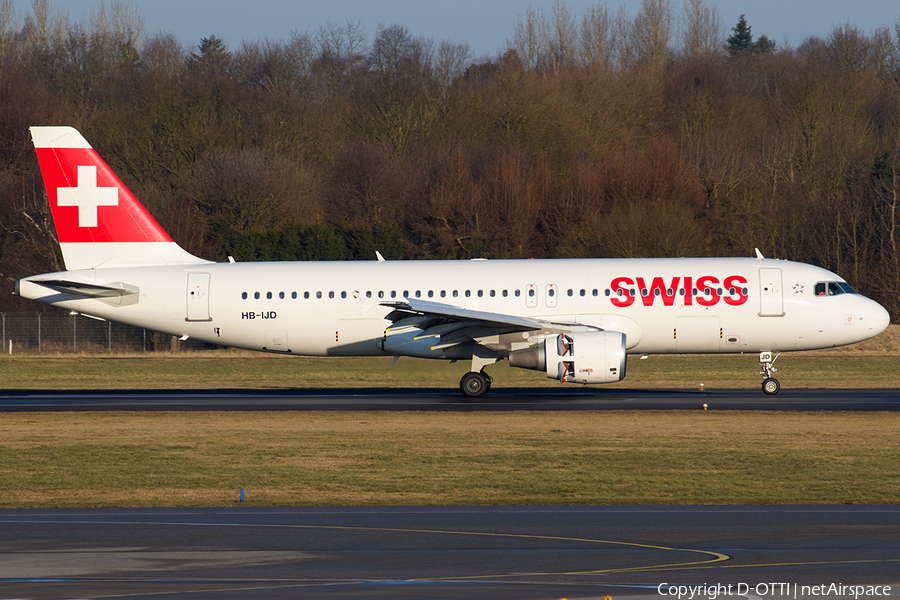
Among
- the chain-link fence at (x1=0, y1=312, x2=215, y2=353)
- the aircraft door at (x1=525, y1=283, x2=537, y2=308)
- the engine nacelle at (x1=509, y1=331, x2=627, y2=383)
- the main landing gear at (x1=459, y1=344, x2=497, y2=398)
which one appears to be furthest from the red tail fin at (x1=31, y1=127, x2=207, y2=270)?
the chain-link fence at (x1=0, y1=312, x2=215, y2=353)

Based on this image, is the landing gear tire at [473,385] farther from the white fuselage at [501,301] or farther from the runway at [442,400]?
the white fuselage at [501,301]

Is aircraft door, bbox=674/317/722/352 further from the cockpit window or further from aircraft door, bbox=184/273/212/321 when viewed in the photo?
aircraft door, bbox=184/273/212/321

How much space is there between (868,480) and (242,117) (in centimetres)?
6437

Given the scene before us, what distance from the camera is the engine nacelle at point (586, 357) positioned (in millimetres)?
25500

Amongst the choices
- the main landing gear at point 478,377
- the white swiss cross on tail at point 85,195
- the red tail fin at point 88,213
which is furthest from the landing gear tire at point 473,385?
the white swiss cross on tail at point 85,195

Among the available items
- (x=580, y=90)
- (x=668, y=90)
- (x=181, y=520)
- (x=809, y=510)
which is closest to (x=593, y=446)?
(x=809, y=510)

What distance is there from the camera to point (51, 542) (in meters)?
10.8

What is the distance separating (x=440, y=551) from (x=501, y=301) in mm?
17817

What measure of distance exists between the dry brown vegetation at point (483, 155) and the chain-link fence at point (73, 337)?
17.8 ft

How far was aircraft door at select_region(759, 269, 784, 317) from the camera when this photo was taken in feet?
90.4

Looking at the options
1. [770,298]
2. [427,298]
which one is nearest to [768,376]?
[770,298]

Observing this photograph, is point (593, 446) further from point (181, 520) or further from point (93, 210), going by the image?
point (93, 210)

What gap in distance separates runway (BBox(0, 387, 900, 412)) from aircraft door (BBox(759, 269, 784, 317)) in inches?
88.7

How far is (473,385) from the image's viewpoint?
2750 cm
